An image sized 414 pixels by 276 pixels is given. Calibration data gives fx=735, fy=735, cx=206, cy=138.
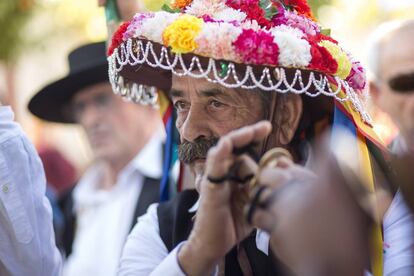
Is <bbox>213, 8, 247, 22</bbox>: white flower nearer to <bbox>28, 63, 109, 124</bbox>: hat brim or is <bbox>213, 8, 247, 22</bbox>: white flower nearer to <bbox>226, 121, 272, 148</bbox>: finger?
<bbox>226, 121, 272, 148</bbox>: finger

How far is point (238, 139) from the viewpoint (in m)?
1.75

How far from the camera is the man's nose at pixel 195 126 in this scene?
2.43m

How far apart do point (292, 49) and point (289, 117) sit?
384 mm

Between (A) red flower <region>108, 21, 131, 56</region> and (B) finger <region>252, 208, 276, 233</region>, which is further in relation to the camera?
(A) red flower <region>108, 21, 131, 56</region>

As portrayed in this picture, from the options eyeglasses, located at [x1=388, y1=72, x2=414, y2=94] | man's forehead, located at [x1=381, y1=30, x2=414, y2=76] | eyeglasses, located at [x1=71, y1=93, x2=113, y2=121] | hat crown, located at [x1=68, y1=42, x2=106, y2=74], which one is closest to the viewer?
eyeglasses, located at [x1=388, y1=72, x2=414, y2=94]

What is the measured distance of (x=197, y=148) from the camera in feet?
7.96

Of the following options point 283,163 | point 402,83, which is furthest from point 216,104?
point 402,83

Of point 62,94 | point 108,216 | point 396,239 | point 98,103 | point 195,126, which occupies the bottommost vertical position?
point 108,216

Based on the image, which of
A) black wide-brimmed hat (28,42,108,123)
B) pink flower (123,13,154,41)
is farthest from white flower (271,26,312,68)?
black wide-brimmed hat (28,42,108,123)

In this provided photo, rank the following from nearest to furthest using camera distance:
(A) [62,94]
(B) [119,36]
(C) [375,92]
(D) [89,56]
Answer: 1. (B) [119,36]
2. (C) [375,92]
3. (D) [89,56]
4. (A) [62,94]

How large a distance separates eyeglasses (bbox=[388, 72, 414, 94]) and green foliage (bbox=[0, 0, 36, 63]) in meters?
5.95

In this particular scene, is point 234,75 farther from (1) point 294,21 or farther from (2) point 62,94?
(2) point 62,94

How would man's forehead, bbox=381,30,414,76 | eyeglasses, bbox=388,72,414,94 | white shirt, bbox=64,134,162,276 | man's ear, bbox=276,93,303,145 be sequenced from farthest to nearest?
white shirt, bbox=64,134,162,276, man's forehead, bbox=381,30,414,76, eyeglasses, bbox=388,72,414,94, man's ear, bbox=276,93,303,145

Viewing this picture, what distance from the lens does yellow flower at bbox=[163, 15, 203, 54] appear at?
7.44ft
